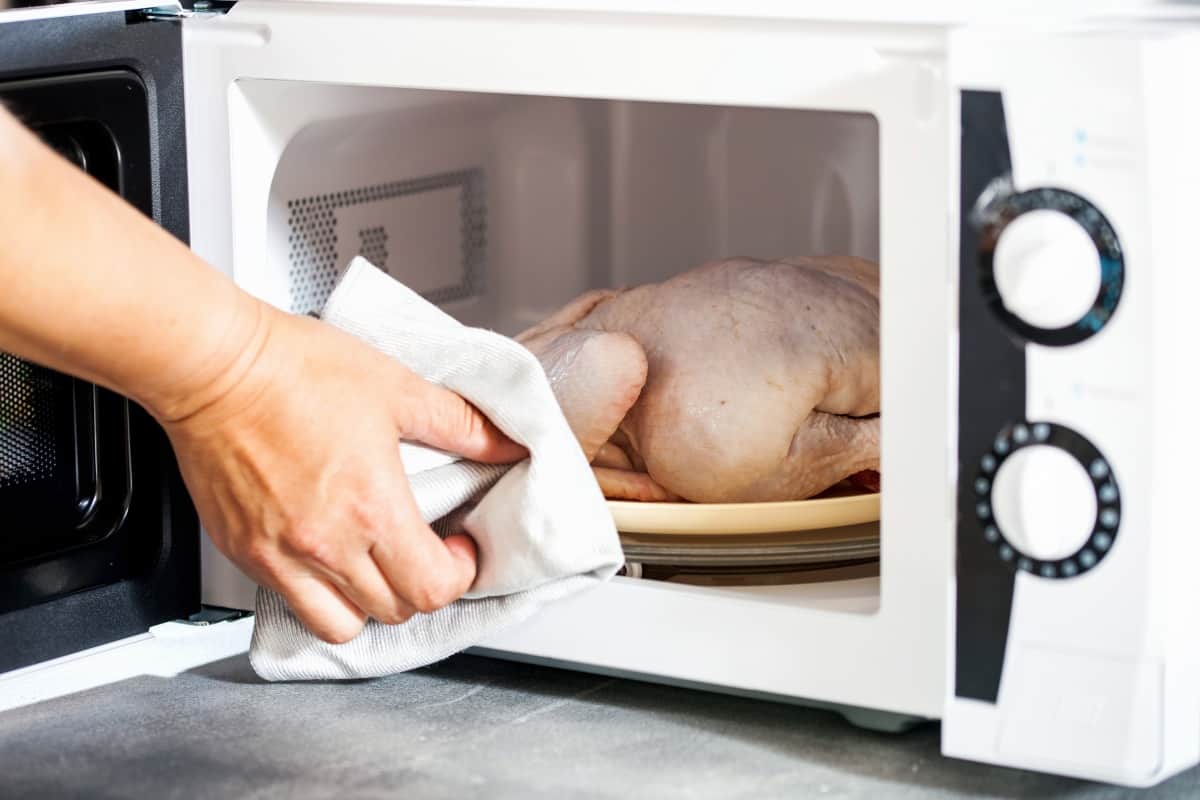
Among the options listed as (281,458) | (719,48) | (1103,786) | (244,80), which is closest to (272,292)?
(244,80)

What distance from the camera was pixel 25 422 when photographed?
99 cm

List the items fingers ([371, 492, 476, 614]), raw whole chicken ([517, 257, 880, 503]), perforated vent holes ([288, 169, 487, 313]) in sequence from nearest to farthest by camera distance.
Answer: fingers ([371, 492, 476, 614]) < raw whole chicken ([517, 257, 880, 503]) < perforated vent holes ([288, 169, 487, 313])

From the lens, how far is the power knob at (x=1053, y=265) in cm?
77

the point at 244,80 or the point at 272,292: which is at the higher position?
the point at 244,80

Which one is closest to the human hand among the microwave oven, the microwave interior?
the microwave oven

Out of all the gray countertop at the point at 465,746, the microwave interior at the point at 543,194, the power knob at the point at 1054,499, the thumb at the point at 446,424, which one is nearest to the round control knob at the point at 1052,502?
the power knob at the point at 1054,499

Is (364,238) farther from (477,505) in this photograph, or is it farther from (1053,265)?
(1053,265)

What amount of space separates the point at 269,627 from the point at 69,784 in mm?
165

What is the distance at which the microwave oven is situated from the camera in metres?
0.77

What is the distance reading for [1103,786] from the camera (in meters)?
0.86

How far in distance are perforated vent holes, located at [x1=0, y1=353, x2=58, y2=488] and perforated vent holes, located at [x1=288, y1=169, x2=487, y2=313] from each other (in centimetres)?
20

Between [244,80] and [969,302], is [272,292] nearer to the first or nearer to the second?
[244,80]

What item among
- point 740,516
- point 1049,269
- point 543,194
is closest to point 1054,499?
point 1049,269

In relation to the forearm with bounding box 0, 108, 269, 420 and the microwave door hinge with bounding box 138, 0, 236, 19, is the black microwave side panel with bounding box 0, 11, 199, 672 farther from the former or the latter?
the forearm with bounding box 0, 108, 269, 420
